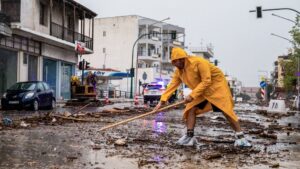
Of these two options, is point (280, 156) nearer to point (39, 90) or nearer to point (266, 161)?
point (266, 161)

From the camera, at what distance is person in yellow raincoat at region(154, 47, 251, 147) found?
7621 mm

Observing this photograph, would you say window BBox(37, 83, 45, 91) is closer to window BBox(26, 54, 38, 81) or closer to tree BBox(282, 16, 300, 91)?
window BBox(26, 54, 38, 81)

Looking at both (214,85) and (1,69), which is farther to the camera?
(1,69)

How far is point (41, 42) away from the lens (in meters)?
34.4

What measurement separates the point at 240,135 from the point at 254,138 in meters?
1.98

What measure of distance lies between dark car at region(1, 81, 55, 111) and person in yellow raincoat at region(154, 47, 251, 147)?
14844mm

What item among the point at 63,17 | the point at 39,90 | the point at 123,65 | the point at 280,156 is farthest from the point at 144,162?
the point at 123,65

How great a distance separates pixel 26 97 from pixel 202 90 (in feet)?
50.5

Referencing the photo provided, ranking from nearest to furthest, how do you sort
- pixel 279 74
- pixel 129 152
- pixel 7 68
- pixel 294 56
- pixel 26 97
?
pixel 129 152
pixel 26 97
pixel 7 68
pixel 294 56
pixel 279 74

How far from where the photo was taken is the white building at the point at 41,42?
1198 inches

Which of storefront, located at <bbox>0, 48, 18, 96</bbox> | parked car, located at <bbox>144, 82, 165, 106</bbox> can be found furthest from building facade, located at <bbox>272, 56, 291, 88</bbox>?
storefront, located at <bbox>0, 48, 18, 96</bbox>

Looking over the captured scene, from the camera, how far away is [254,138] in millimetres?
9656

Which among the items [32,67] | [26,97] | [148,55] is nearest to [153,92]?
[32,67]

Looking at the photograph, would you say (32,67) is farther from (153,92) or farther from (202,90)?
(202,90)
